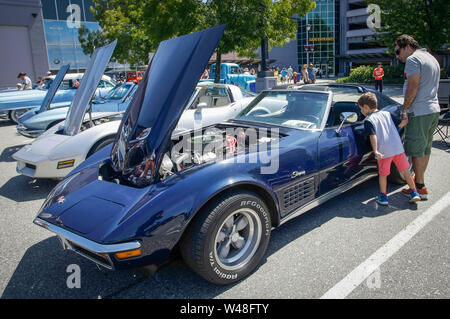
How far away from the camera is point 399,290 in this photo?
2375 millimetres

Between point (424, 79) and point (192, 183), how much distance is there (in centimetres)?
316

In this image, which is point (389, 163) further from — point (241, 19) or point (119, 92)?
point (241, 19)

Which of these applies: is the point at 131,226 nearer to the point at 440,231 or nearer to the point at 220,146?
the point at 220,146

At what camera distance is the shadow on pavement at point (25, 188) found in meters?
4.63

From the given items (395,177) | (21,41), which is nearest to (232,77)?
(395,177)

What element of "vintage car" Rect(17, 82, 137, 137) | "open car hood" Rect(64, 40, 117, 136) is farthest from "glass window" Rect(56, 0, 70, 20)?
A: "open car hood" Rect(64, 40, 117, 136)

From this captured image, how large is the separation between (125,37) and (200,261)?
2147 cm

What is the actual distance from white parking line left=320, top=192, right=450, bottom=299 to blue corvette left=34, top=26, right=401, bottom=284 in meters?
0.64

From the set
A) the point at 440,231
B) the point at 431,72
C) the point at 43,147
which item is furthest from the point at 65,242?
the point at 431,72

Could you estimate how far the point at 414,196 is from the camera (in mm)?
3842

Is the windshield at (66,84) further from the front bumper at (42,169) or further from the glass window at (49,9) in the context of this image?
the glass window at (49,9)

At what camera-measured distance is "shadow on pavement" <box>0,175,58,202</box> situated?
15.2 feet

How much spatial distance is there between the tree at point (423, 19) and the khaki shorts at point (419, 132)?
60.3 feet

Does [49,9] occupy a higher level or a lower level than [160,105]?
higher
